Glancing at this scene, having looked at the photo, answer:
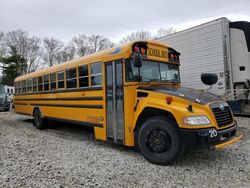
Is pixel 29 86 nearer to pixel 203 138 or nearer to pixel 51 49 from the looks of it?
pixel 203 138

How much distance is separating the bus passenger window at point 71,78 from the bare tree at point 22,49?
132 ft

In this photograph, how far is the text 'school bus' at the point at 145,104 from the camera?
4.05 m

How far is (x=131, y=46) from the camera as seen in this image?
495cm

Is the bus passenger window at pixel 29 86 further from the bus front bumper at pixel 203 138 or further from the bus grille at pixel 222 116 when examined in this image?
the bus grille at pixel 222 116

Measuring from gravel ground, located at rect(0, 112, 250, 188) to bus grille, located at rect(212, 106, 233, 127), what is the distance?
75cm

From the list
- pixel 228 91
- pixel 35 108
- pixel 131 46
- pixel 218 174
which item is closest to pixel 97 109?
pixel 131 46

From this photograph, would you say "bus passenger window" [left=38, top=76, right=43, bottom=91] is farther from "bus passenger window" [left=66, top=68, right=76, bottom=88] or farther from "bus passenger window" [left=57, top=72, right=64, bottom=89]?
"bus passenger window" [left=66, top=68, right=76, bottom=88]

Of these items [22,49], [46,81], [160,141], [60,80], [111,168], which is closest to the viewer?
[111,168]

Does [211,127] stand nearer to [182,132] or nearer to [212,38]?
[182,132]

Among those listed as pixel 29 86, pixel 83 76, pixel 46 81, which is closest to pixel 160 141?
pixel 83 76

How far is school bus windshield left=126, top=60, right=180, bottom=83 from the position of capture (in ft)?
16.1

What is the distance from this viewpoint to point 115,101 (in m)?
5.21

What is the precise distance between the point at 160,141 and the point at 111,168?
985 millimetres

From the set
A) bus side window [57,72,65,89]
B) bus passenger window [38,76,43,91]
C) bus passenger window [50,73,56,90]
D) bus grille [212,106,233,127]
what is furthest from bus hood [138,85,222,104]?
bus passenger window [38,76,43,91]
